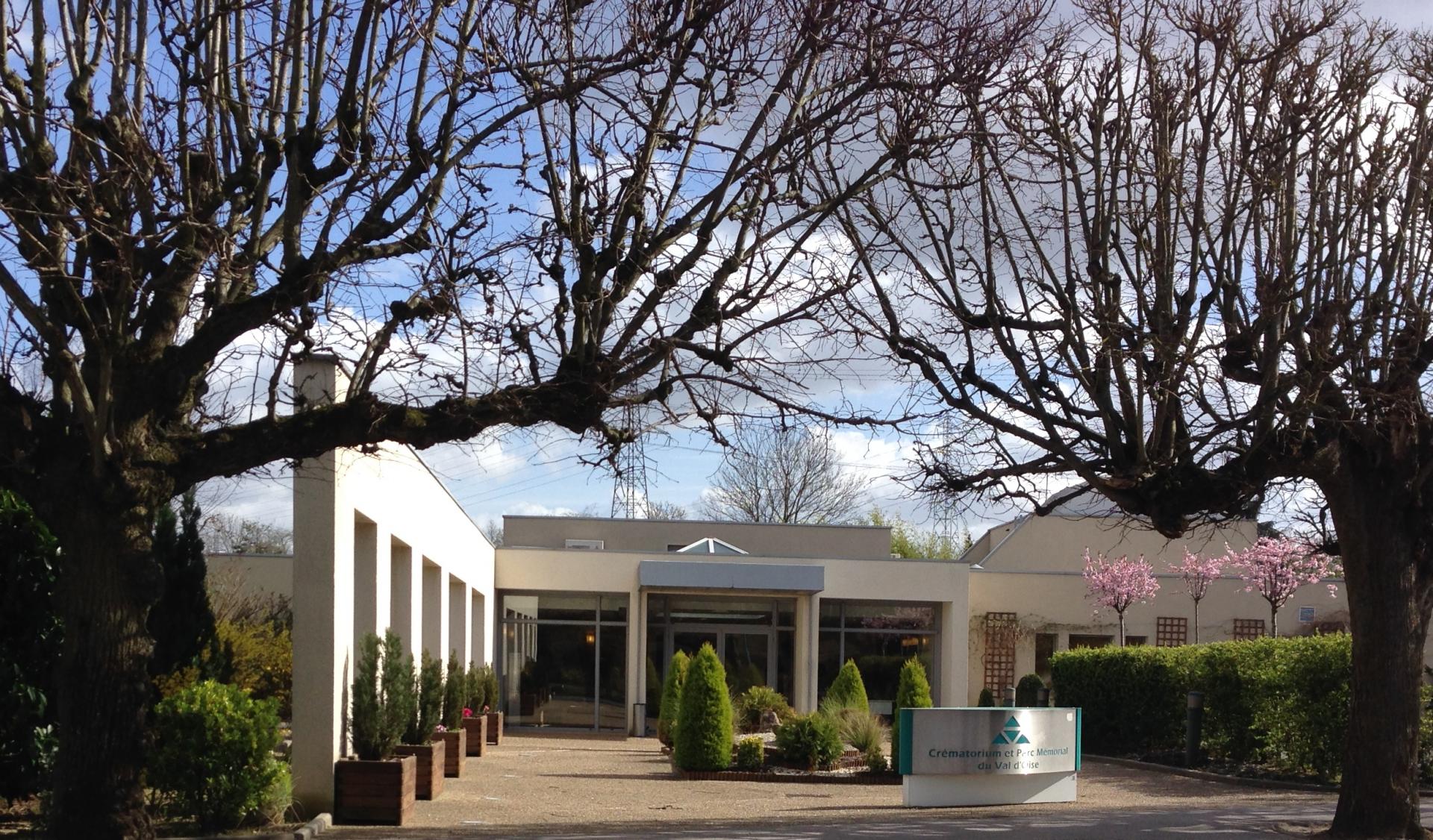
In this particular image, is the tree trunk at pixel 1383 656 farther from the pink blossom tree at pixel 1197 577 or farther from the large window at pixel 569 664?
the pink blossom tree at pixel 1197 577

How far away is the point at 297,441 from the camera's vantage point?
879cm

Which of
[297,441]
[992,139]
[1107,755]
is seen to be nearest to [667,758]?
[1107,755]

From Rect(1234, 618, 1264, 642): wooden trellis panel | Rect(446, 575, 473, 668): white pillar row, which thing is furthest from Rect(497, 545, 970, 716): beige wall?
Rect(1234, 618, 1264, 642): wooden trellis panel

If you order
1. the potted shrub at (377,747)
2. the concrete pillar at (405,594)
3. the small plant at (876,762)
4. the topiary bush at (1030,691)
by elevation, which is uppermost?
the concrete pillar at (405,594)

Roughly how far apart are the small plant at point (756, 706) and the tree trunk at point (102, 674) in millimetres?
17196

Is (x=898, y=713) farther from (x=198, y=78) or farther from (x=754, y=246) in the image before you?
(x=198, y=78)

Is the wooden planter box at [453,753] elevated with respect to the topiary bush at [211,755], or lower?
lower

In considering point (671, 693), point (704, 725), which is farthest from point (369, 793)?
point (671, 693)

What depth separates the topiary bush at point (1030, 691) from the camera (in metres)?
29.3

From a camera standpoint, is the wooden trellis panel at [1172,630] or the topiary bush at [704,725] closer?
the topiary bush at [704,725]

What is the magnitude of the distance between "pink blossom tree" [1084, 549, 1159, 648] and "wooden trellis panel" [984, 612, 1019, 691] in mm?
2038

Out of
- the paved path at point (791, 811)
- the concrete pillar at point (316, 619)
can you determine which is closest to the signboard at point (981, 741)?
the paved path at point (791, 811)

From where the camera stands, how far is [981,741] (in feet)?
51.1

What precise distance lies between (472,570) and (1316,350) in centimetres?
1729
